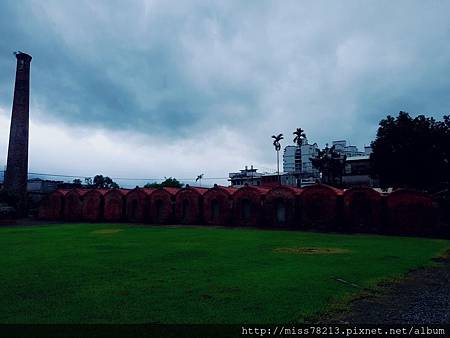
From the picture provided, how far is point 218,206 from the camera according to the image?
119 feet

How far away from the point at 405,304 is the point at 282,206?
25.0 m

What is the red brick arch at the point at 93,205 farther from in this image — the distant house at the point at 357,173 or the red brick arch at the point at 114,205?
the distant house at the point at 357,173

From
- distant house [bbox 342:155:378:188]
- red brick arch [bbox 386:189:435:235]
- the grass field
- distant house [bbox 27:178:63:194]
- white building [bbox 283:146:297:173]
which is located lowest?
the grass field

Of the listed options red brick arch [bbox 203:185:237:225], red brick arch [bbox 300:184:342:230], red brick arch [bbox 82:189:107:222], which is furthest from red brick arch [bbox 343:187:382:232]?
red brick arch [bbox 82:189:107:222]

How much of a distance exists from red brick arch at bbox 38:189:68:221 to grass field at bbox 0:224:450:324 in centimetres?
2639

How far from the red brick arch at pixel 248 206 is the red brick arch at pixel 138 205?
1015 centimetres

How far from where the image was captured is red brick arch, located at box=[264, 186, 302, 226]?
3266cm

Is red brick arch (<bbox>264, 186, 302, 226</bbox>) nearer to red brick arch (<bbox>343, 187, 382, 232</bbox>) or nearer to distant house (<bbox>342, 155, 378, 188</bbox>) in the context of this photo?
red brick arch (<bbox>343, 187, 382, 232</bbox>)

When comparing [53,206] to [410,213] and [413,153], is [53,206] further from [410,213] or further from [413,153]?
[413,153]

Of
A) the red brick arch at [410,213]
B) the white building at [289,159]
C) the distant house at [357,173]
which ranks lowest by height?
the red brick arch at [410,213]

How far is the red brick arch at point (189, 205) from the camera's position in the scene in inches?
1453

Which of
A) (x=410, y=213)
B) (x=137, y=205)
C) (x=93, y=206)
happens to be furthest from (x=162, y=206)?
(x=410, y=213)

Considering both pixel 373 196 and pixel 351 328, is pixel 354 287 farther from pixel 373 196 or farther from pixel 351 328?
pixel 373 196

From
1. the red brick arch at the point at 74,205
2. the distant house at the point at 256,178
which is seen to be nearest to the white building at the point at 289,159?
the distant house at the point at 256,178
